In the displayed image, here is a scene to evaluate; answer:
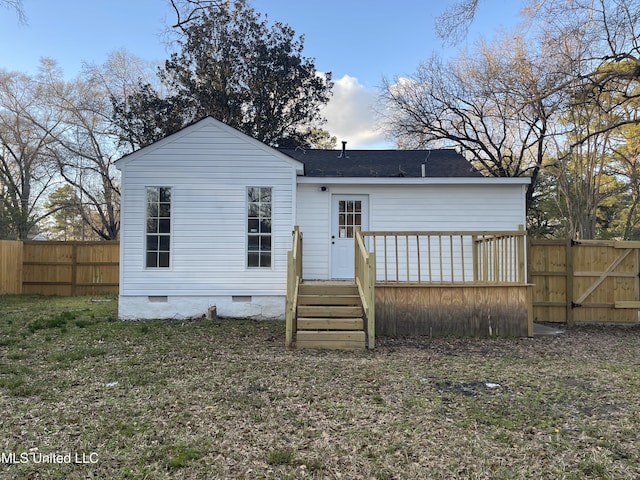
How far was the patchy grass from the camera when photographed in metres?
2.66

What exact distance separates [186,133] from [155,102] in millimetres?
12741

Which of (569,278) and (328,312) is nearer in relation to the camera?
(328,312)

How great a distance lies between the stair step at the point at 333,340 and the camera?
592cm

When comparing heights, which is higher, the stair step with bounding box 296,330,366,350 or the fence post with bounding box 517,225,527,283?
the fence post with bounding box 517,225,527,283

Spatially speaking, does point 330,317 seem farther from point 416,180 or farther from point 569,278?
point 569,278

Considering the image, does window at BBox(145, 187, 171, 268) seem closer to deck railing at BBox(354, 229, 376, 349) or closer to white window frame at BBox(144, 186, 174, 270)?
white window frame at BBox(144, 186, 174, 270)

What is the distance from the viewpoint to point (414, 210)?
884 centimetres

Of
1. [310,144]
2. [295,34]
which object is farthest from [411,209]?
[295,34]

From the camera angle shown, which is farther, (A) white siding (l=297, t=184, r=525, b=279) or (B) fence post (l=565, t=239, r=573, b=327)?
(A) white siding (l=297, t=184, r=525, b=279)

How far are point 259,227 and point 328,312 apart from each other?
274 centimetres

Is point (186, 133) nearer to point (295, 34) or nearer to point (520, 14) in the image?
point (520, 14)

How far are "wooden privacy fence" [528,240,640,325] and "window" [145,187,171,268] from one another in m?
7.13

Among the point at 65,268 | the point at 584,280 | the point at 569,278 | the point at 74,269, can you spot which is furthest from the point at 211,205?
the point at 65,268

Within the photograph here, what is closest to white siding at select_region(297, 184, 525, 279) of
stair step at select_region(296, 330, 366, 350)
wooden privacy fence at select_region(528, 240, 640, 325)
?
wooden privacy fence at select_region(528, 240, 640, 325)
